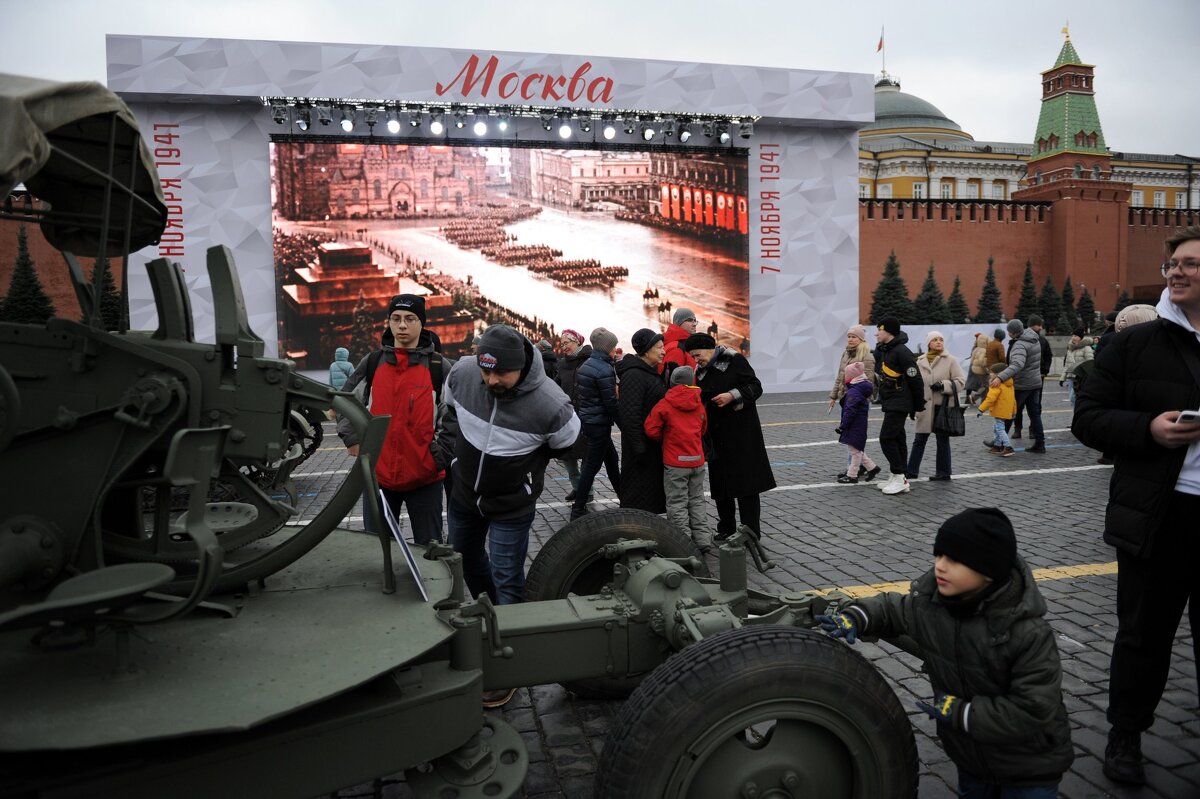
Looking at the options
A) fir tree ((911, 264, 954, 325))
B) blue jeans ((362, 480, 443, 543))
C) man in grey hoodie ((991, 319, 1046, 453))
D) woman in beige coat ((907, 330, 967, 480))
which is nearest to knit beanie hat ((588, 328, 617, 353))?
blue jeans ((362, 480, 443, 543))

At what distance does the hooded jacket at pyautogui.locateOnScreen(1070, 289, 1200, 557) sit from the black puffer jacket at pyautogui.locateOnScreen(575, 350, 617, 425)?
14.4ft

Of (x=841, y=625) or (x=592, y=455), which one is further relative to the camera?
(x=592, y=455)

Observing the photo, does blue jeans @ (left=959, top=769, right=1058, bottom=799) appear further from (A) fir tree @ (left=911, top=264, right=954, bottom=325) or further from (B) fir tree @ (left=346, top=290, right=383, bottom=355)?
(A) fir tree @ (left=911, top=264, right=954, bottom=325)

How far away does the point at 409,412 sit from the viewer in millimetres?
4566

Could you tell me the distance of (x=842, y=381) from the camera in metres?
9.91

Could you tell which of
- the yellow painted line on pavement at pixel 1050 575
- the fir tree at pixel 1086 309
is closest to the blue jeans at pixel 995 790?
the yellow painted line on pavement at pixel 1050 575

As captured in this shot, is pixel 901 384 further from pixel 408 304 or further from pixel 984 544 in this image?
pixel 984 544

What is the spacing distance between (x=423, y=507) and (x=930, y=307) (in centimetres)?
3739

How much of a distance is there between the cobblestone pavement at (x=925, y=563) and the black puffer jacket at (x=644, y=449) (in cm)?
91

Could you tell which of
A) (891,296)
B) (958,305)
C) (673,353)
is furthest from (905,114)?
(673,353)

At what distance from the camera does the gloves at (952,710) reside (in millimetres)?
2492

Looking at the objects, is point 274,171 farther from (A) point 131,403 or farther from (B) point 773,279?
(A) point 131,403

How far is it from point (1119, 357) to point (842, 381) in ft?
22.4

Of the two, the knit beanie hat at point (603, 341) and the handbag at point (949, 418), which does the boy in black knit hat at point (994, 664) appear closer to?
the knit beanie hat at point (603, 341)
